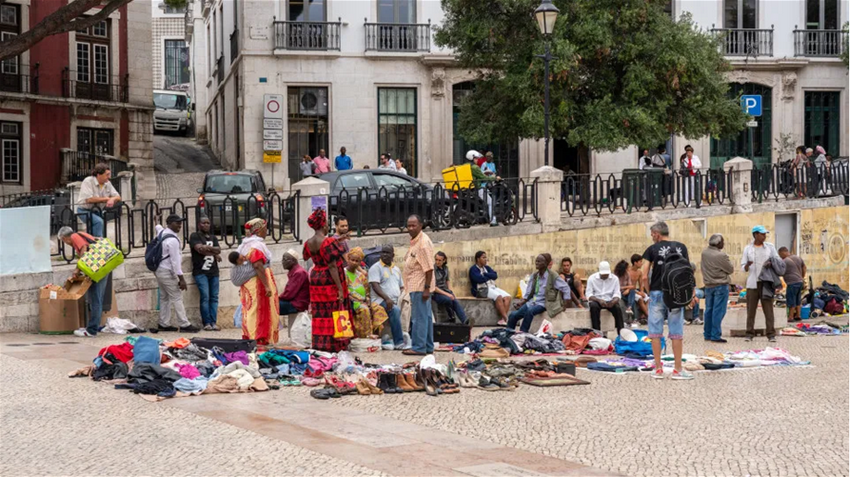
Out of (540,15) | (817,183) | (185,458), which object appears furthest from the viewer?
(817,183)

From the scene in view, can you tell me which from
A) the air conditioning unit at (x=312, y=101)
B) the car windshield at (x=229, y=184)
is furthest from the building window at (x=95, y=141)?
the car windshield at (x=229, y=184)

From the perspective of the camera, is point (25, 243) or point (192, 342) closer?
point (192, 342)

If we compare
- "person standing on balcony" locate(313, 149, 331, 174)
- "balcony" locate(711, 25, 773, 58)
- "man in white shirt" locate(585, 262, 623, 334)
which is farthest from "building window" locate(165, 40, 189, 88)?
"man in white shirt" locate(585, 262, 623, 334)

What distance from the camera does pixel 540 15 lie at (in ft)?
70.3

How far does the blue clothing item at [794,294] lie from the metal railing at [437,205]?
15.9 ft

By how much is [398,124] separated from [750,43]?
38.0 feet

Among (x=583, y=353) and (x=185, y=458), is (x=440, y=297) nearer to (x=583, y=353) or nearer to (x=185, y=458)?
(x=583, y=353)

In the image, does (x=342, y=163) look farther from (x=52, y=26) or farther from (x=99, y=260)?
(x=99, y=260)

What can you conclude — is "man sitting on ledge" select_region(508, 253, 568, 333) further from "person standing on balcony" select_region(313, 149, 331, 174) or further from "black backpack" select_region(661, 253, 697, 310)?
"person standing on balcony" select_region(313, 149, 331, 174)

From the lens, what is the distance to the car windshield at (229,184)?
24625mm

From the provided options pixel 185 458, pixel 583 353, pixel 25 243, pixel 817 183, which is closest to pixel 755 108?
pixel 817 183

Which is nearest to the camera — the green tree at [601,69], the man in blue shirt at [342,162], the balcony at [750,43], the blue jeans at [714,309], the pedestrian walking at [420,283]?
the pedestrian walking at [420,283]

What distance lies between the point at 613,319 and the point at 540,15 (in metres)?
6.28

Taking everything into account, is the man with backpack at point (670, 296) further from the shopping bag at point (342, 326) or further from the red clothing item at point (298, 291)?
the red clothing item at point (298, 291)
